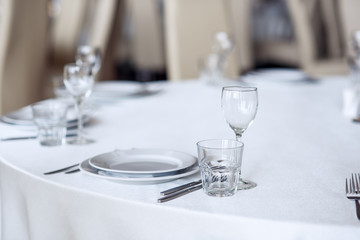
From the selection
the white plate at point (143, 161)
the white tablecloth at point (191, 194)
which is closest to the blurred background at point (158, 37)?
the white tablecloth at point (191, 194)

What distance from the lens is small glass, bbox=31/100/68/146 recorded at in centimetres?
113

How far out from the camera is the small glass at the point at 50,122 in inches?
44.6

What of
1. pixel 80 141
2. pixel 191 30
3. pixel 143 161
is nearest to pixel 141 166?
pixel 143 161

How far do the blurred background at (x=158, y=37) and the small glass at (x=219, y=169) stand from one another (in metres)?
1.50

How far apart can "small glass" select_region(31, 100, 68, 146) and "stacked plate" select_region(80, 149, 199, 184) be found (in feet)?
0.74

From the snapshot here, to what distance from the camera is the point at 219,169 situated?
80cm

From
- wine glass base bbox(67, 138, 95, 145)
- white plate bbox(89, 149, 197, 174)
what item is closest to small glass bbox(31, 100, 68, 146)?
wine glass base bbox(67, 138, 95, 145)

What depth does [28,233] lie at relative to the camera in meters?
0.93

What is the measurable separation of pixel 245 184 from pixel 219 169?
7 centimetres

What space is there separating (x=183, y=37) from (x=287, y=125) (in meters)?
1.53

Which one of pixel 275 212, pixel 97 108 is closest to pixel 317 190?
pixel 275 212

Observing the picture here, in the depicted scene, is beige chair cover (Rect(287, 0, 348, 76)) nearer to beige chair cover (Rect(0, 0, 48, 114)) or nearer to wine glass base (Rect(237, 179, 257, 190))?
beige chair cover (Rect(0, 0, 48, 114))

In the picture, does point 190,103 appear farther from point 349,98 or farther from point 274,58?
point 274,58

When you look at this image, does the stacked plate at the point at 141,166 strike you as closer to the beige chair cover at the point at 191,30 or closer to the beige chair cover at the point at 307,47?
the beige chair cover at the point at 191,30
